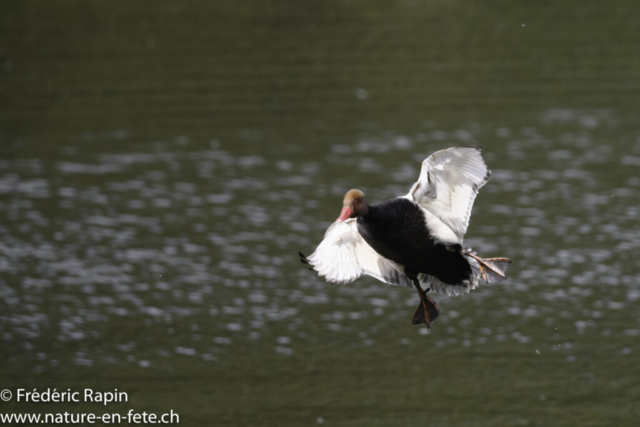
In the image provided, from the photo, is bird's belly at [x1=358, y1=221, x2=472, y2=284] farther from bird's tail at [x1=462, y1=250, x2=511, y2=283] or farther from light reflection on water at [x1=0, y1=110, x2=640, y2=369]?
light reflection on water at [x1=0, y1=110, x2=640, y2=369]

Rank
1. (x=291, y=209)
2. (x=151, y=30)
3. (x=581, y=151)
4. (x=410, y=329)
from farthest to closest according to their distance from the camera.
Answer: (x=151, y=30) → (x=581, y=151) → (x=291, y=209) → (x=410, y=329)

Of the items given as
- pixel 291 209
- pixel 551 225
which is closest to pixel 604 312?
pixel 551 225

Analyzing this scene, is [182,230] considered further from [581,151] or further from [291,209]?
[581,151]

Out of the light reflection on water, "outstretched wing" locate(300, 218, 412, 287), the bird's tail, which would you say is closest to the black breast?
the bird's tail

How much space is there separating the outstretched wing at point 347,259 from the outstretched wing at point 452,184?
74 centimetres

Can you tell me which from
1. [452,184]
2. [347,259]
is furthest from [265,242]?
[452,184]

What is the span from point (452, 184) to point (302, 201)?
15.1 m

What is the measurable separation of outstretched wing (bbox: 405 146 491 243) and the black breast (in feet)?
0.79

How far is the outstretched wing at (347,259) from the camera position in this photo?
33.5 ft

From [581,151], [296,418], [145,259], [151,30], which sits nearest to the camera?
[296,418]

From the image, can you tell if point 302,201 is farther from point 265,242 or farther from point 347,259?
point 347,259

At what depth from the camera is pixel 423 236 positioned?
31.2 feet

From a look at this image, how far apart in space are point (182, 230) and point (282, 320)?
4755mm

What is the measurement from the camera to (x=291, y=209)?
80.2 ft
